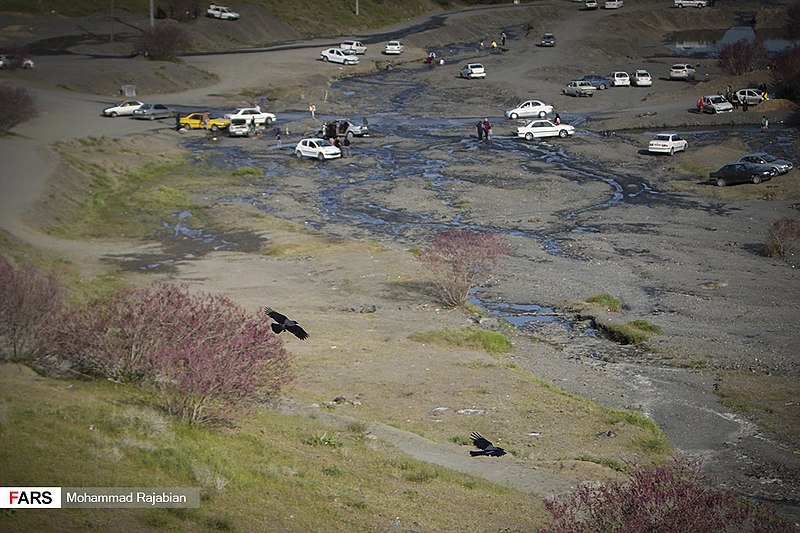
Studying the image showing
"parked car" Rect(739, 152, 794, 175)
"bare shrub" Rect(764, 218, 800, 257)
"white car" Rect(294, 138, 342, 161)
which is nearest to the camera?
"bare shrub" Rect(764, 218, 800, 257)

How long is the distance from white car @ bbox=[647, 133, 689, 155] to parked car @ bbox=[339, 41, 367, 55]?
5075cm

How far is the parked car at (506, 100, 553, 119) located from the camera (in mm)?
77875

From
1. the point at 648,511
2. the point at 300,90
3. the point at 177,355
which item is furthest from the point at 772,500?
the point at 300,90

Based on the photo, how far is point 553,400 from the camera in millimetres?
25859

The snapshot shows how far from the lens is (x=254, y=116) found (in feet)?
242

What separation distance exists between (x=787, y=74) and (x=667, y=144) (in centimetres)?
2211

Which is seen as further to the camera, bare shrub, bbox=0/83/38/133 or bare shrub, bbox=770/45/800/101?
bare shrub, bbox=770/45/800/101

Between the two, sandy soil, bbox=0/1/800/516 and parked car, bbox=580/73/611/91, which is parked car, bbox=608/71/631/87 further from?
sandy soil, bbox=0/1/800/516

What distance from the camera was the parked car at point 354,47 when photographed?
353 ft

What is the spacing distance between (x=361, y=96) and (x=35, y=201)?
4621 cm

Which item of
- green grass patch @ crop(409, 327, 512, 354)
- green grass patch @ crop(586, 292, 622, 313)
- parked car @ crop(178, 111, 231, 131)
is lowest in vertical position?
parked car @ crop(178, 111, 231, 131)

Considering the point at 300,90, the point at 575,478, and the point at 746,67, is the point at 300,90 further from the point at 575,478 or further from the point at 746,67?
the point at 575,478

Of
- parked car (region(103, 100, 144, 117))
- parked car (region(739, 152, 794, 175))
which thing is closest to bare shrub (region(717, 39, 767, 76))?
parked car (region(739, 152, 794, 175))

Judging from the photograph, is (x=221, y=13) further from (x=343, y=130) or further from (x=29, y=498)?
(x=29, y=498)
